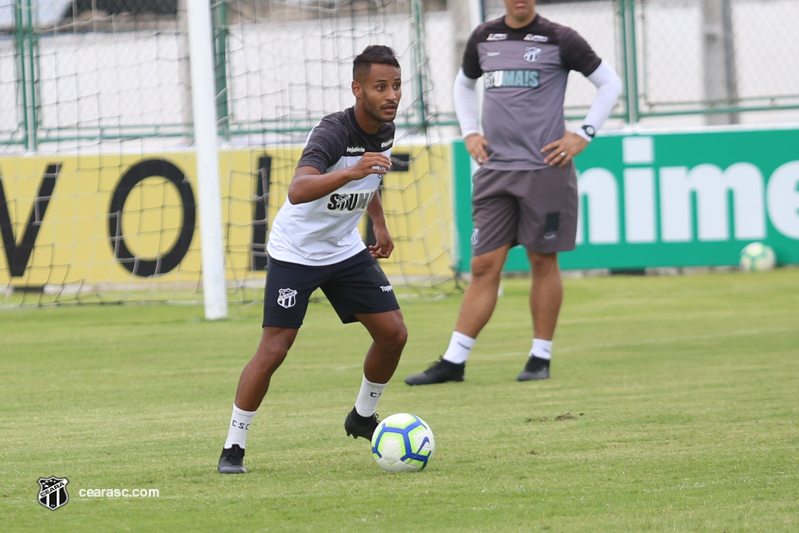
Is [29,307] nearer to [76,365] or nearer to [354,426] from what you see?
[76,365]

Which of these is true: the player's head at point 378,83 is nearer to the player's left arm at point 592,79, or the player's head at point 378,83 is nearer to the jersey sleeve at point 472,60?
the player's left arm at point 592,79

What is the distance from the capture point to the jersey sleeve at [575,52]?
6398 millimetres

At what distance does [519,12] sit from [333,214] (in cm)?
250

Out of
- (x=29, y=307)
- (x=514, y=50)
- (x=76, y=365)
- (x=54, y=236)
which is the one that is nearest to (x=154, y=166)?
(x=54, y=236)

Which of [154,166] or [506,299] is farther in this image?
[154,166]

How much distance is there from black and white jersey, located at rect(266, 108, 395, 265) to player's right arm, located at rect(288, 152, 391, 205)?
1.01 ft

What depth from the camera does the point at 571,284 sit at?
11.7 meters

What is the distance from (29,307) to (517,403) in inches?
252

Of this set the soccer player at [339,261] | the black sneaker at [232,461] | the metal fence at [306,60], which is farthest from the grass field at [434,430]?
the metal fence at [306,60]

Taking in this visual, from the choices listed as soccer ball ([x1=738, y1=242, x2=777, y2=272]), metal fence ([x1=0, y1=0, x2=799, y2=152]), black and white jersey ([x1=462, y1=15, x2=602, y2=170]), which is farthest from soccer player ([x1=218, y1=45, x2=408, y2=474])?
soccer ball ([x1=738, y1=242, x2=777, y2=272])

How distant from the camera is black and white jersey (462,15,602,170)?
6.42m

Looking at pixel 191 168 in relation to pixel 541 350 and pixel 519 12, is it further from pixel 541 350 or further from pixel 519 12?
pixel 541 350

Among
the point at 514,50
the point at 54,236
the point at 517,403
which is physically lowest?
the point at 517,403

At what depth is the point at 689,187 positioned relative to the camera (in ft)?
39.2
